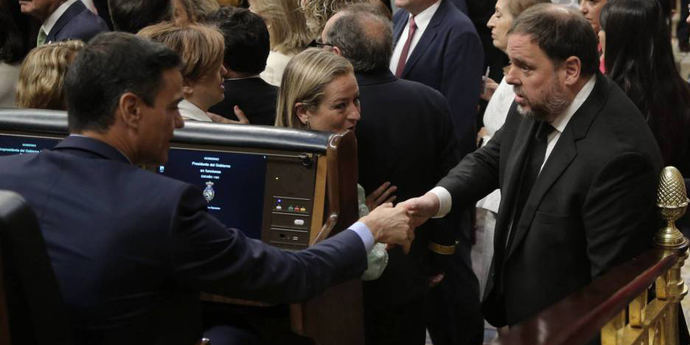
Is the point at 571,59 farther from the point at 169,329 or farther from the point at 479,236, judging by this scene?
the point at 479,236

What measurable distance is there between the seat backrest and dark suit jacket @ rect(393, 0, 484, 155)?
10.8 feet

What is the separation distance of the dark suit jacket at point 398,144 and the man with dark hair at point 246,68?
1.63 ft

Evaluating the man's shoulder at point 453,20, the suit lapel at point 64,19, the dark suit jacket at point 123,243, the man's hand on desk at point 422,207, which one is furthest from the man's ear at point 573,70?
the suit lapel at point 64,19

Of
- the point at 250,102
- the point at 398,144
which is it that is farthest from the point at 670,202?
the point at 250,102

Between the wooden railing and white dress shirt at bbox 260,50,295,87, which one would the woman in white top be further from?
the wooden railing

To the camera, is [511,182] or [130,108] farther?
[511,182]

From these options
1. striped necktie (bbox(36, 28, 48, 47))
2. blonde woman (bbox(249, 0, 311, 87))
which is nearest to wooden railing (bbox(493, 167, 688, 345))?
blonde woman (bbox(249, 0, 311, 87))

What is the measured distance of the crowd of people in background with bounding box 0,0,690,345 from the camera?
3357mm

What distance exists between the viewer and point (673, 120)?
4.26m

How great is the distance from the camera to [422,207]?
3.75m

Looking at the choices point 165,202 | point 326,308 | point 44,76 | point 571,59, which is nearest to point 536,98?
point 571,59

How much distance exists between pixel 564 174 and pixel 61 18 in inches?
117

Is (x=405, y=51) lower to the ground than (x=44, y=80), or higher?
lower

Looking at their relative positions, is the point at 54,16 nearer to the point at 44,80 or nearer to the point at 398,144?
the point at 44,80
